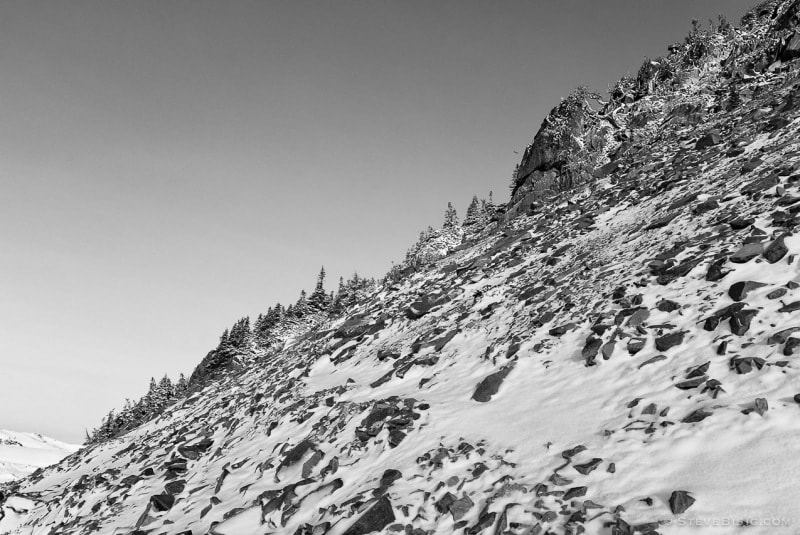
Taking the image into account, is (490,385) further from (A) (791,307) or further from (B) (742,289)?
(A) (791,307)

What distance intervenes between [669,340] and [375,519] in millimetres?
7067

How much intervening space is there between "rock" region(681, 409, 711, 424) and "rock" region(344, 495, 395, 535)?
5186mm

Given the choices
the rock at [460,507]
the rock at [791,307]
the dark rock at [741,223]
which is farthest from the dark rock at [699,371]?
the dark rock at [741,223]

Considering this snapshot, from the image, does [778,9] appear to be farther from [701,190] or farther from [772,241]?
[772,241]

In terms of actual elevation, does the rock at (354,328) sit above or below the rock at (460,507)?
above

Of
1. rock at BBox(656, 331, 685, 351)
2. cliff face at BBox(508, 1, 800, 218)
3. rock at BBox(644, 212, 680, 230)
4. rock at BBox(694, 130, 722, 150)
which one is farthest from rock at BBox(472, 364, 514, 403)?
cliff face at BBox(508, 1, 800, 218)

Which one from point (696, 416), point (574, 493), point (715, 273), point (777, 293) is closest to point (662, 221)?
point (715, 273)

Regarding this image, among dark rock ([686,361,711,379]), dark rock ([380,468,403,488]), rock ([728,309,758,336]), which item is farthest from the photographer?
dark rock ([380,468,403,488])

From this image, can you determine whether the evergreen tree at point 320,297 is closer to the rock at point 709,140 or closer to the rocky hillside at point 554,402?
the rocky hillside at point 554,402

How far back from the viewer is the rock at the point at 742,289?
10028 millimetres

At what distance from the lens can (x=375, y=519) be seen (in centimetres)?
804

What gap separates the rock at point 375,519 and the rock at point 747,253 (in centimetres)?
1006

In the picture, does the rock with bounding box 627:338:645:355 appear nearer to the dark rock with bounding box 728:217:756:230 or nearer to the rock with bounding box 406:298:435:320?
the dark rock with bounding box 728:217:756:230

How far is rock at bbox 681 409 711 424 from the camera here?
7.46 meters
